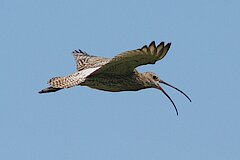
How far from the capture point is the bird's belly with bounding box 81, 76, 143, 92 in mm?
18266

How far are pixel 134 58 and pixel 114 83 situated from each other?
148cm

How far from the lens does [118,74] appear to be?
18.7 metres

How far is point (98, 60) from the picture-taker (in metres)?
19.8

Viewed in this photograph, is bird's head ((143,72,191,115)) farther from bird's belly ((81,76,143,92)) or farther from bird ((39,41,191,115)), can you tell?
bird's belly ((81,76,143,92))

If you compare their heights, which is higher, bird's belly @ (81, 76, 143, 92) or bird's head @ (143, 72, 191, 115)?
bird's head @ (143, 72, 191, 115)

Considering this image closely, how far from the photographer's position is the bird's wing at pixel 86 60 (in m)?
19.1

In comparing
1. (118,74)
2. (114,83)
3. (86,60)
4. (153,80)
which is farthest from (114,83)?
(86,60)

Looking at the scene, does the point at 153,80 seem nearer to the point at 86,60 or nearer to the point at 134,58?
the point at 86,60

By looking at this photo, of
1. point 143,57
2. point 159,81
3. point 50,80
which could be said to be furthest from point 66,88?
point 159,81

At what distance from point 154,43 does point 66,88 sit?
6.49 feet

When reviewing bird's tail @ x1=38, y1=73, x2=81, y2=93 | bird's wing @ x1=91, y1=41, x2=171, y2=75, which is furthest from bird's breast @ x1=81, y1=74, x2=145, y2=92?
bird's tail @ x1=38, y1=73, x2=81, y2=93

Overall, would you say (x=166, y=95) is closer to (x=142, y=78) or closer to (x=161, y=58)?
(x=142, y=78)

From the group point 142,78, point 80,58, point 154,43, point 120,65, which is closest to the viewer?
point 154,43

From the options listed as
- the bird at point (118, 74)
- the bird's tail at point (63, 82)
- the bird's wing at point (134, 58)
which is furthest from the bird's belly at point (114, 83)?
the bird's tail at point (63, 82)
